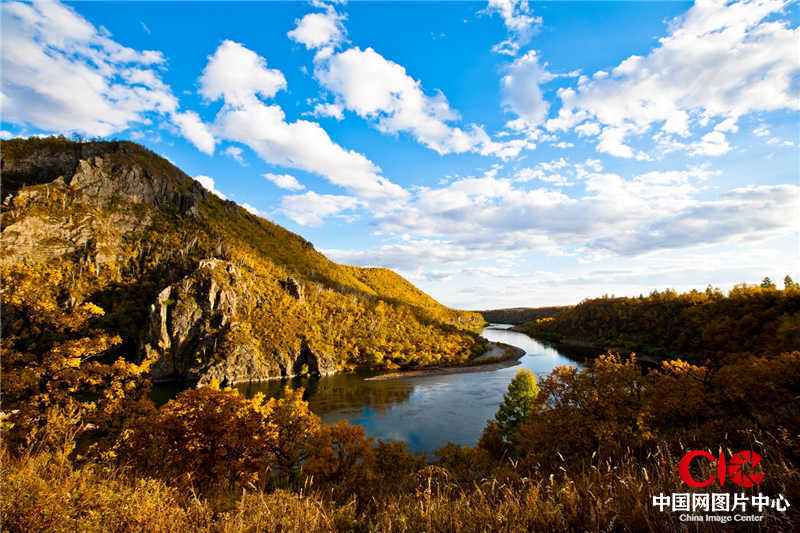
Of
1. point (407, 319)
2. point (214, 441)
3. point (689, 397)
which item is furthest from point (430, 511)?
point (407, 319)

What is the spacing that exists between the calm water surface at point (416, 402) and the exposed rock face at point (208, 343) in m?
6.91

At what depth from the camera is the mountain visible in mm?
92375

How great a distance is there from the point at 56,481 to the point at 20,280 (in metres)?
8.97

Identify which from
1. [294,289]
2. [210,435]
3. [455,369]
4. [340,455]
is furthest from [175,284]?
[340,455]

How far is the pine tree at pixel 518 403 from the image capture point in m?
38.3

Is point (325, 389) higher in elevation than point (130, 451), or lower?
lower

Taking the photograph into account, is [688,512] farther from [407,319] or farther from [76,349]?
[407,319]

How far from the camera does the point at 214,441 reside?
18453 millimetres

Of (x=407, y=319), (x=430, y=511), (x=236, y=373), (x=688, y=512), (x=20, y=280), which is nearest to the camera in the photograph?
(x=688, y=512)

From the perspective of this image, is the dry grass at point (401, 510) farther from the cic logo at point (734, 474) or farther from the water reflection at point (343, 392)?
the water reflection at point (343, 392)

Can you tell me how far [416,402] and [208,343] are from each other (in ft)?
215

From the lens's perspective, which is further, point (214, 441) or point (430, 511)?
point (214, 441)

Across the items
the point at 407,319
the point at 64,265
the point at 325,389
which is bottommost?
the point at 325,389

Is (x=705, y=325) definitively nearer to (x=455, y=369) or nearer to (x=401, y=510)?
(x=455, y=369)
